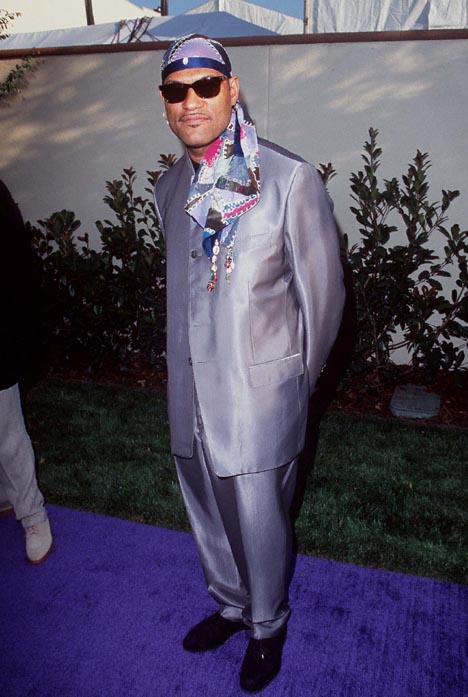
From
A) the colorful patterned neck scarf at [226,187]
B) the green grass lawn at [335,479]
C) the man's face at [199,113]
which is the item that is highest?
the man's face at [199,113]

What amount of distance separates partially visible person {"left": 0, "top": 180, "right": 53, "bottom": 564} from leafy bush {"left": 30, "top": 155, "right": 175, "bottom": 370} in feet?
8.67

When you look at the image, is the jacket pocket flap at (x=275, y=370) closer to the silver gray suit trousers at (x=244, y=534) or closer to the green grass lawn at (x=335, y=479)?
the silver gray suit trousers at (x=244, y=534)

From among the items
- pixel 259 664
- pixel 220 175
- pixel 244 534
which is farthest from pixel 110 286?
pixel 259 664

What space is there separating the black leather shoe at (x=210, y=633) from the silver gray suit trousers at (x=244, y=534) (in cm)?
6

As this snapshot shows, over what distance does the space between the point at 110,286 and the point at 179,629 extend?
3940 millimetres

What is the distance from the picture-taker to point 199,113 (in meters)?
2.06

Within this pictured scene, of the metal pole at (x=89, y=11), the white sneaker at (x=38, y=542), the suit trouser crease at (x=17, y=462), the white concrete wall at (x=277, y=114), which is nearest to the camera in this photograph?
the suit trouser crease at (x=17, y=462)

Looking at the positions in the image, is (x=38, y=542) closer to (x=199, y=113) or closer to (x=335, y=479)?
(x=335, y=479)

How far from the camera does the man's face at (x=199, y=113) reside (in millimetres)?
2068

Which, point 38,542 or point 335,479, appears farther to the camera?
point 335,479

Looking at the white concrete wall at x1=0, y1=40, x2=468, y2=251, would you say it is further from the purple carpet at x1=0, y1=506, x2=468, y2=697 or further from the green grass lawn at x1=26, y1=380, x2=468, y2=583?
the purple carpet at x1=0, y1=506, x2=468, y2=697

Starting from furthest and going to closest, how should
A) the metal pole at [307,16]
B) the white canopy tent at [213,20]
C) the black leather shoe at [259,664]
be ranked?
1. the metal pole at [307,16]
2. the white canopy tent at [213,20]
3. the black leather shoe at [259,664]

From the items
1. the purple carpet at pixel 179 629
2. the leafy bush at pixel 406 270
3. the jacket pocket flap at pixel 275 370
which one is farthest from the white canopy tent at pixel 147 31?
the purple carpet at pixel 179 629

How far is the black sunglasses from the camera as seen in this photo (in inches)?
81.4
